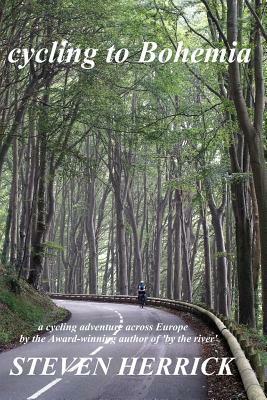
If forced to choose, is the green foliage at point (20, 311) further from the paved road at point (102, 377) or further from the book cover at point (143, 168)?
the paved road at point (102, 377)

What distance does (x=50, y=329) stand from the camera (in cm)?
1909

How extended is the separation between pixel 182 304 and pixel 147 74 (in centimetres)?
1169

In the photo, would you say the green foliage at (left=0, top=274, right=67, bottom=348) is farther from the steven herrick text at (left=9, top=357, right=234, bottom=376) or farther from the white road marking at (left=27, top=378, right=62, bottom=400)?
the white road marking at (left=27, top=378, right=62, bottom=400)

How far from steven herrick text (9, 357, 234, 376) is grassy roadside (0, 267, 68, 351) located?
283 cm

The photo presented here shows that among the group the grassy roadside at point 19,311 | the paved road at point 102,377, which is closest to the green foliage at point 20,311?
the grassy roadside at point 19,311

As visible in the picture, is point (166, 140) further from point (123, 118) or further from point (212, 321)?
point (212, 321)

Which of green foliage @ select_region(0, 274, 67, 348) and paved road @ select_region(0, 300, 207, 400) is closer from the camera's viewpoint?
paved road @ select_region(0, 300, 207, 400)

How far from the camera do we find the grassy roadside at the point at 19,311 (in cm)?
1665

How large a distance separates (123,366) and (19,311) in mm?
8767

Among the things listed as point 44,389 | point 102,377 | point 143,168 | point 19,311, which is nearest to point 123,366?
point 102,377

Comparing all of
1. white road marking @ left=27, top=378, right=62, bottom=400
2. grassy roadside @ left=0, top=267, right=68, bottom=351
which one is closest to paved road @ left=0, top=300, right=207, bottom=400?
white road marking @ left=27, top=378, right=62, bottom=400

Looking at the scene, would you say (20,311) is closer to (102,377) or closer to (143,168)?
(102,377)

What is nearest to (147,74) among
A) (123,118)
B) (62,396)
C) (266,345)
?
(123,118)

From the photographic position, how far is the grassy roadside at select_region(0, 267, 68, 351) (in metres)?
16.6
